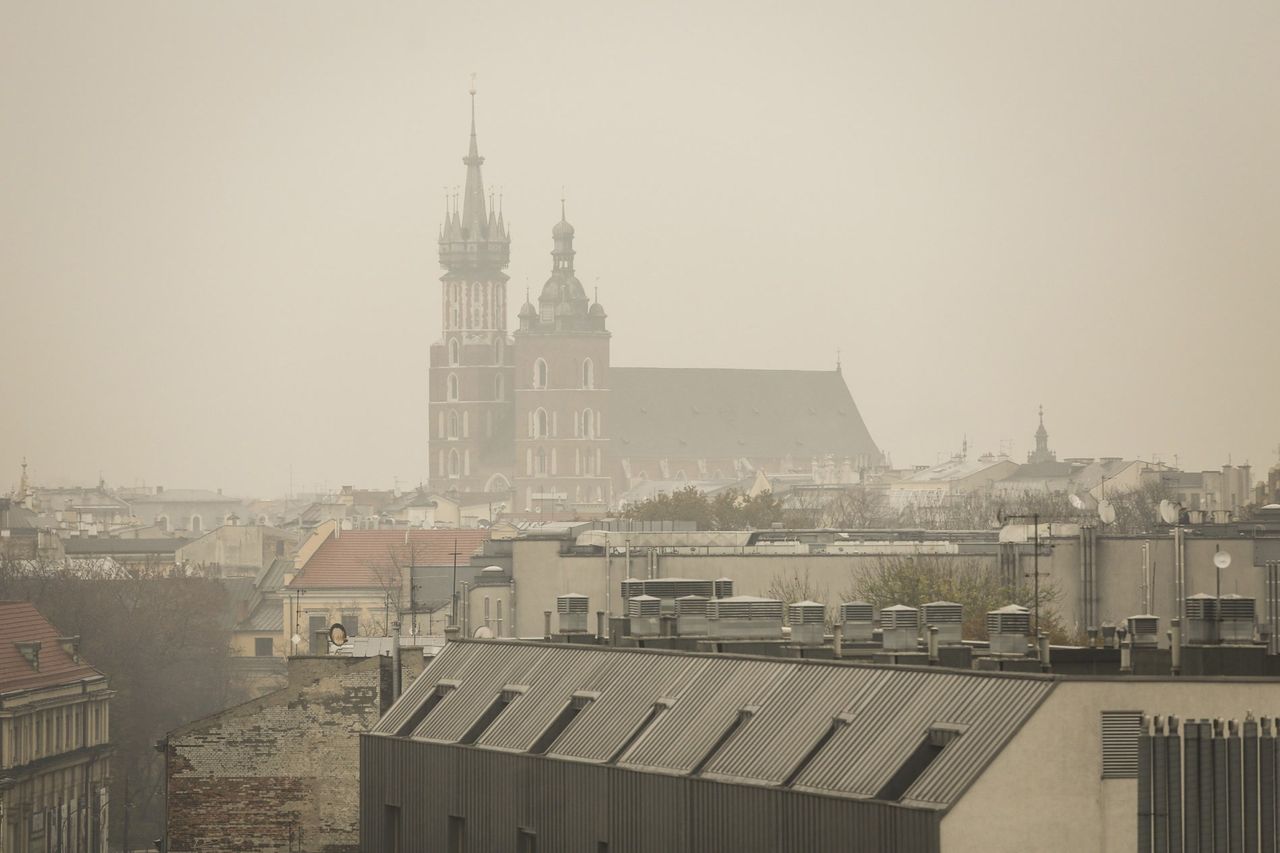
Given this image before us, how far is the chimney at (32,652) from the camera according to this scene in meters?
75.6

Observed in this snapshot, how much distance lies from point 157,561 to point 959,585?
296 feet

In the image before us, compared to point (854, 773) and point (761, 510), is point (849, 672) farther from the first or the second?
point (761, 510)

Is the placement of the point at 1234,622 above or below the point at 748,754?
above

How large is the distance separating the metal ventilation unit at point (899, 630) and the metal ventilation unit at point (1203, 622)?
337cm

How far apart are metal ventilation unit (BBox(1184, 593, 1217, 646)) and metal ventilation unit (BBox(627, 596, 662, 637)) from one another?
8.84 meters

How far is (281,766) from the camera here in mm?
52750

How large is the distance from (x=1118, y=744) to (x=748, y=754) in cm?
553

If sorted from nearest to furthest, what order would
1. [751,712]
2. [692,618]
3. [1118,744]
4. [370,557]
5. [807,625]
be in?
[1118,744] < [751,712] < [807,625] < [692,618] < [370,557]

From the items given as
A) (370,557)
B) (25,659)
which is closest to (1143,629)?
(25,659)

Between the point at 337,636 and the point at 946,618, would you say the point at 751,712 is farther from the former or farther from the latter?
the point at 337,636

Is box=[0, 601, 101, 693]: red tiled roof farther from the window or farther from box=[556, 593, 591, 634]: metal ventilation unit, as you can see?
the window

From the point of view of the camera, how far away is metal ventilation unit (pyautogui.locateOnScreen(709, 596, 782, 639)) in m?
40.6

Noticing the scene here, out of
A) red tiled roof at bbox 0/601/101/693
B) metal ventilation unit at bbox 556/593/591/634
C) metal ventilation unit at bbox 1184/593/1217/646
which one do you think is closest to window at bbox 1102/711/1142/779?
metal ventilation unit at bbox 1184/593/1217/646

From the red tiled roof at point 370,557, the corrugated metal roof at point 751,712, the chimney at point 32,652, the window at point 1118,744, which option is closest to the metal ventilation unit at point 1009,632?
the corrugated metal roof at point 751,712
